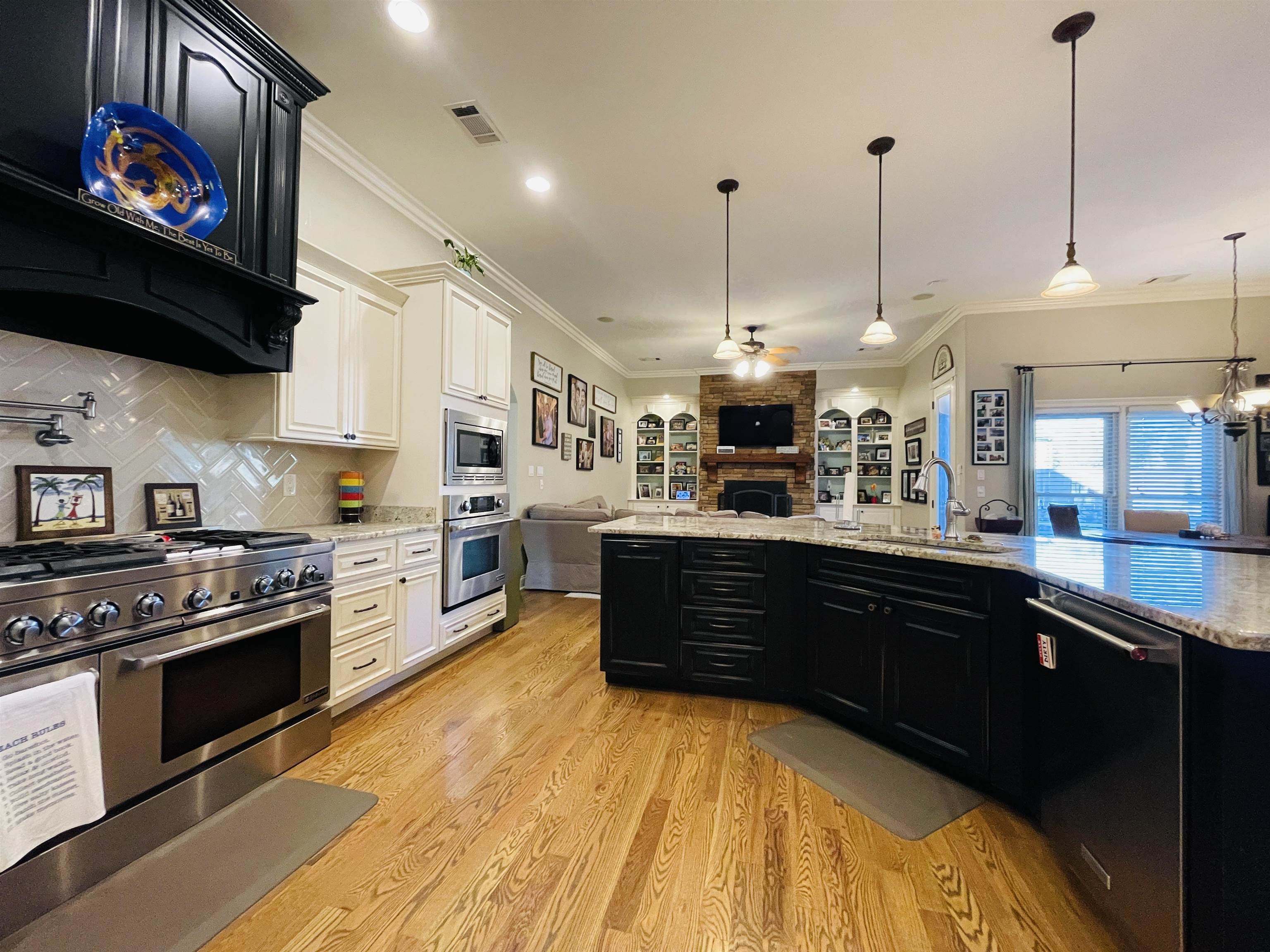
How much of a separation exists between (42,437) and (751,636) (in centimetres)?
297

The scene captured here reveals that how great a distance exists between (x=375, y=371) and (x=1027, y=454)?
5.88m

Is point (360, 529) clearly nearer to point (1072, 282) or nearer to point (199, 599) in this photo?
point (199, 599)

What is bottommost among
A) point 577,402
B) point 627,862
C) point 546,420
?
A: point 627,862

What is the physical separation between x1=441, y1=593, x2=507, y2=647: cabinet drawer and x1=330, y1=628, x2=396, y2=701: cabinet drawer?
1.43 feet

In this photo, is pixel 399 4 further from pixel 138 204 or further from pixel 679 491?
pixel 679 491

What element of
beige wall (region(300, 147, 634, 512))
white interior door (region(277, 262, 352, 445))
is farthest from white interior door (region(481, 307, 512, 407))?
white interior door (region(277, 262, 352, 445))

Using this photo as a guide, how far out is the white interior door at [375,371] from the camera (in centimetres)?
280

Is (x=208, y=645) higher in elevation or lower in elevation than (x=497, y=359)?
lower

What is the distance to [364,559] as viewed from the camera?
2.51m

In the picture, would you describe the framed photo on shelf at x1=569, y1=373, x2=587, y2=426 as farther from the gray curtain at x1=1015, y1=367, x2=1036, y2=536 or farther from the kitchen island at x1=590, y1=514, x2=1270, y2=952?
the gray curtain at x1=1015, y1=367, x2=1036, y2=536

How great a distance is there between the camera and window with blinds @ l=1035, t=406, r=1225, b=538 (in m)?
4.96

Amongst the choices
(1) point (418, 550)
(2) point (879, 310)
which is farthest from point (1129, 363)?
(1) point (418, 550)

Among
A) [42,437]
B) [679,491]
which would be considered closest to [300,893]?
[42,437]

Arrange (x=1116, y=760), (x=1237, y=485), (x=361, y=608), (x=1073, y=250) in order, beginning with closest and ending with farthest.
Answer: (x=1116, y=760) → (x=1073, y=250) → (x=361, y=608) → (x=1237, y=485)
